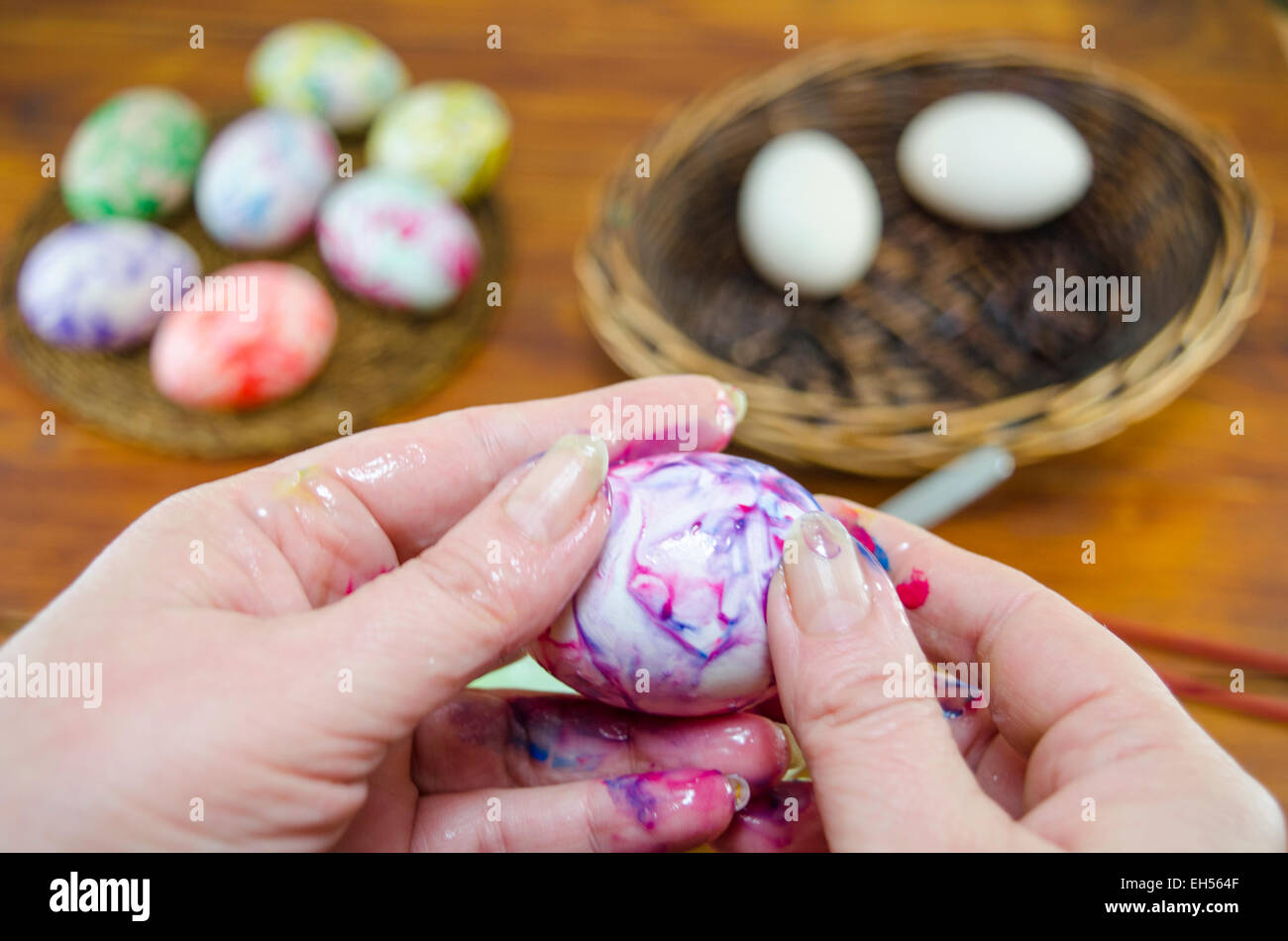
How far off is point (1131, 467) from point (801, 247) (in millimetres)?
412

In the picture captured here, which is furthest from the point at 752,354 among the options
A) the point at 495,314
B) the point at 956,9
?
the point at 956,9

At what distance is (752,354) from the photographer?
1.13 m

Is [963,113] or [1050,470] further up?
[963,113]

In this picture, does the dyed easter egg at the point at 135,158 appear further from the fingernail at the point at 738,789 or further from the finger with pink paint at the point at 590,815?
the fingernail at the point at 738,789

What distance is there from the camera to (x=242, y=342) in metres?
1.02

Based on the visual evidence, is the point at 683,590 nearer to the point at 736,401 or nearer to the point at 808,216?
the point at 736,401

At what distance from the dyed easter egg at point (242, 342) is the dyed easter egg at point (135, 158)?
188 mm

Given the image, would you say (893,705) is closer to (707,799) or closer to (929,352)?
(707,799)

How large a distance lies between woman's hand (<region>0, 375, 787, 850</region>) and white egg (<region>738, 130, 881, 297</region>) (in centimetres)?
42

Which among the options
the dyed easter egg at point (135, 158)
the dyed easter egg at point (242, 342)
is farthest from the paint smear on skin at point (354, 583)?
the dyed easter egg at point (135, 158)

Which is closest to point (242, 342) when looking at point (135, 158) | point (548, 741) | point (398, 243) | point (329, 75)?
point (398, 243)

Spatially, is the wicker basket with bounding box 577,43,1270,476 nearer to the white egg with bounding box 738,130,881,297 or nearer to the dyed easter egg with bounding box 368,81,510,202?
the white egg with bounding box 738,130,881,297

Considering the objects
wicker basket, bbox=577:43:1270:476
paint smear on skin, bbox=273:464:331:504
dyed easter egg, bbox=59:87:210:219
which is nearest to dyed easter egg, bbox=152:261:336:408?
dyed easter egg, bbox=59:87:210:219

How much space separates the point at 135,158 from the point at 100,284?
193 mm
